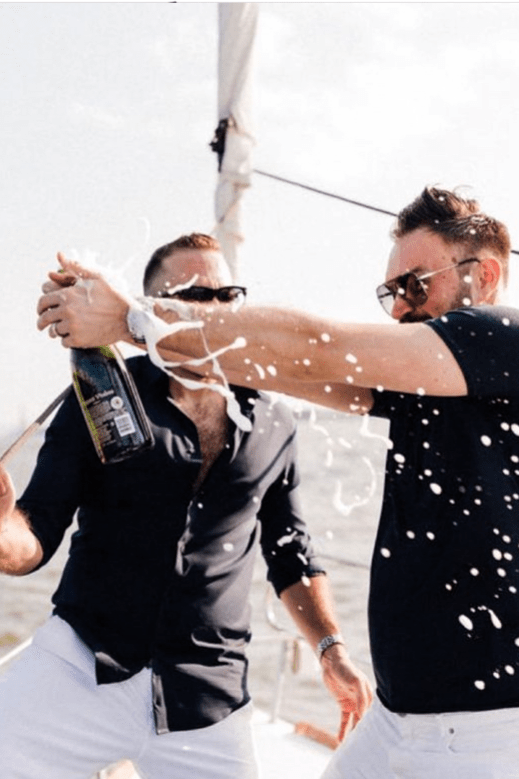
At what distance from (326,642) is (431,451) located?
0.84m

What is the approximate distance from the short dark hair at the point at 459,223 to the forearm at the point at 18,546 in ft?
3.61

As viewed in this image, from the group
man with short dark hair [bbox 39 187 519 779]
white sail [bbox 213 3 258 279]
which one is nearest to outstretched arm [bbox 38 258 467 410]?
man with short dark hair [bbox 39 187 519 779]

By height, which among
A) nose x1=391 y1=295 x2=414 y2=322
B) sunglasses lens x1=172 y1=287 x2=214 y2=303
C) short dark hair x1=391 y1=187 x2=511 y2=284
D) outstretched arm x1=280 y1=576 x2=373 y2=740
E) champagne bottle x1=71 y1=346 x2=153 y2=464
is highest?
short dark hair x1=391 y1=187 x2=511 y2=284

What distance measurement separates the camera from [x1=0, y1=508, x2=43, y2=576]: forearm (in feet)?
6.79

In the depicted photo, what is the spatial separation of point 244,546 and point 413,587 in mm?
576

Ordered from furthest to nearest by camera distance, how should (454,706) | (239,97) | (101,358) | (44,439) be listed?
(239,97)
(44,439)
(101,358)
(454,706)

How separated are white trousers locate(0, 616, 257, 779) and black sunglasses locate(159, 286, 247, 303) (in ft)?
2.79

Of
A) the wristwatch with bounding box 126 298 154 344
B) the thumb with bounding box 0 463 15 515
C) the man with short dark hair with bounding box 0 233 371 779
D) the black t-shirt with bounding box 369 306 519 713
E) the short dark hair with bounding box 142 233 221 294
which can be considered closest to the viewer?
the wristwatch with bounding box 126 298 154 344

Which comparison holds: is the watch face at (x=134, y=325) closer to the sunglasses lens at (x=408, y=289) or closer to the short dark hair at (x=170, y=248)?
the sunglasses lens at (x=408, y=289)

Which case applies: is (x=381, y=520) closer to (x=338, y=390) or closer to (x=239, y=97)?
(x=338, y=390)

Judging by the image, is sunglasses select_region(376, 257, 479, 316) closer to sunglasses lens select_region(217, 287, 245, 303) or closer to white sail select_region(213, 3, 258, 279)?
sunglasses lens select_region(217, 287, 245, 303)

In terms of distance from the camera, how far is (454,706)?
6.03 ft

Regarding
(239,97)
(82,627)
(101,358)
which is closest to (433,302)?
(101,358)

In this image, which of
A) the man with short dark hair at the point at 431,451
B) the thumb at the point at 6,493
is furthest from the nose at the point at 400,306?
the thumb at the point at 6,493
